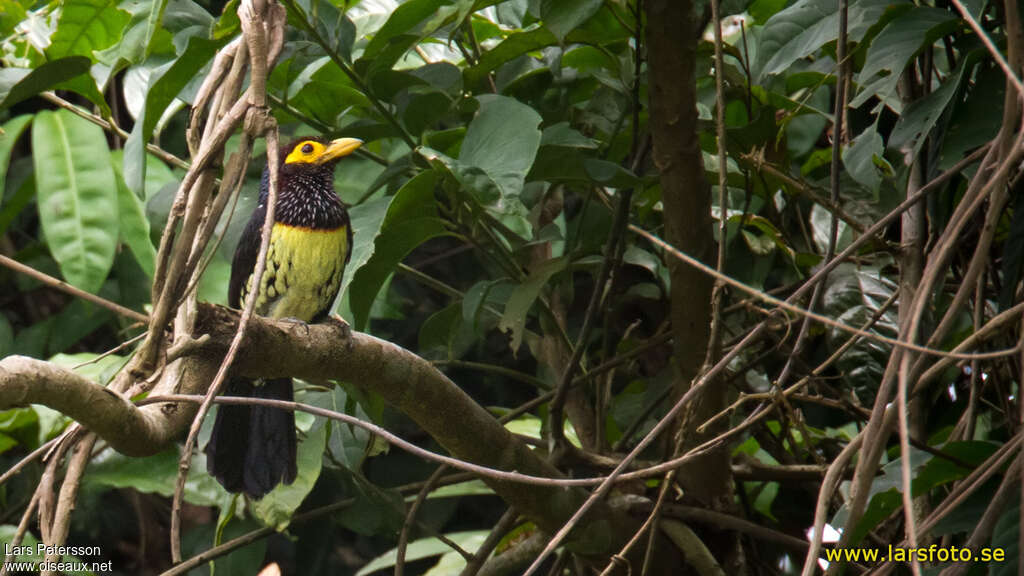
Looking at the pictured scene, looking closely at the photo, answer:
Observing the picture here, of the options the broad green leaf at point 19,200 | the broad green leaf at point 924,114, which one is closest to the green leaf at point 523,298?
the broad green leaf at point 924,114

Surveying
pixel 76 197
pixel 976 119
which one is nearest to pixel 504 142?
pixel 976 119

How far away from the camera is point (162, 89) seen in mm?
2041

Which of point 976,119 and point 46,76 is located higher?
point 46,76

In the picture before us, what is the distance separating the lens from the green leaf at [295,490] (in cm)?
240

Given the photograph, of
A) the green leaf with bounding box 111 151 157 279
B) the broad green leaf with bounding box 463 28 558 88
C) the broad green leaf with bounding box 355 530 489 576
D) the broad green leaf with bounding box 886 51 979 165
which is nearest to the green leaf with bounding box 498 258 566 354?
the broad green leaf with bounding box 463 28 558 88

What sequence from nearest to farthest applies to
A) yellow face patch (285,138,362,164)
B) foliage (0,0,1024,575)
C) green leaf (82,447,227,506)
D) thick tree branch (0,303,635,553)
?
thick tree branch (0,303,635,553), foliage (0,0,1024,575), yellow face patch (285,138,362,164), green leaf (82,447,227,506)

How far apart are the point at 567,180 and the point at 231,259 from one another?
3.40 feet

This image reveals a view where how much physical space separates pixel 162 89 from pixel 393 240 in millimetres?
560

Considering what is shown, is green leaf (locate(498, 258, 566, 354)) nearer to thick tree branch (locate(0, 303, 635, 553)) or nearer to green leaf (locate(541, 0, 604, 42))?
thick tree branch (locate(0, 303, 635, 553))

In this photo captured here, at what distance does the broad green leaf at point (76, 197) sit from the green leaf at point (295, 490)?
72 centimetres

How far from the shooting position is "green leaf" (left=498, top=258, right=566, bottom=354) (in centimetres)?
235

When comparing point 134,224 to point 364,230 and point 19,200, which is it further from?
point 364,230

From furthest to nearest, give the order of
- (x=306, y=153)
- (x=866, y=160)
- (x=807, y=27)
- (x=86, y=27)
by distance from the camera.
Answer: (x=306, y=153) < (x=86, y=27) < (x=807, y=27) < (x=866, y=160)

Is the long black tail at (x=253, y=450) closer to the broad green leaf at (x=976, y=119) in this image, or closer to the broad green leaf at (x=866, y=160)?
the broad green leaf at (x=866, y=160)
